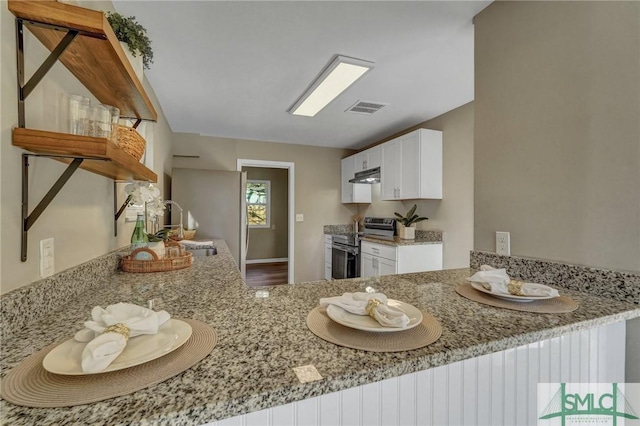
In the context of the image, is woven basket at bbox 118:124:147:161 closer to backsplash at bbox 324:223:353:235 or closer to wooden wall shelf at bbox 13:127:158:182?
wooden wall shelf at bbox 13:127:158:182

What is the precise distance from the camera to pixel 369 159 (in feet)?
12.9

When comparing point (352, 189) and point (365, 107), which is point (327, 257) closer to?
point (352, 189)

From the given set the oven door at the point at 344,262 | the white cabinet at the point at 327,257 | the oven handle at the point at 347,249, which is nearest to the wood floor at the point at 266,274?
the white cabinet at the point at 327,257

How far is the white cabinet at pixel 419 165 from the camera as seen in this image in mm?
3043

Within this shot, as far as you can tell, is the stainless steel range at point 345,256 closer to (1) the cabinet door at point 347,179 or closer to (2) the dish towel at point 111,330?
(1) the cabinet door at point 347,179

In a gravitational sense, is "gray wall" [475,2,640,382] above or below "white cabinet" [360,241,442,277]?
above

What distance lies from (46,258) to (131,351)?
571mm

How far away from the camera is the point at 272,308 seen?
0.88 m

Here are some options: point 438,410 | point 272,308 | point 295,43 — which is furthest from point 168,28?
point 438,410

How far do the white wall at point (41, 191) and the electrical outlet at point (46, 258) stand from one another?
0.06 ft

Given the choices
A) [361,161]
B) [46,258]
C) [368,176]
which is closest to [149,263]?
[46,258]

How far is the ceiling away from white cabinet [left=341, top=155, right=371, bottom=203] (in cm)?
130

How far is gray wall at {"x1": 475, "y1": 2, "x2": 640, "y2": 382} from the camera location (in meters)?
0.98

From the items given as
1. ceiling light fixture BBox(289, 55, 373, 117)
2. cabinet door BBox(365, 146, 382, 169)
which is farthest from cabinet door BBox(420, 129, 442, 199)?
ceiling light fixture BBox(289, 55, 373, 117)
